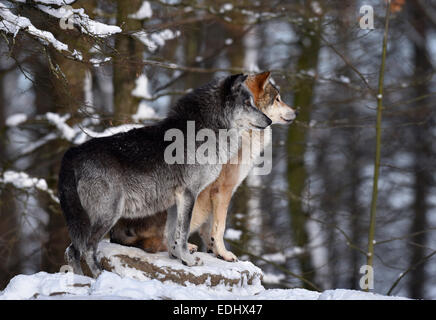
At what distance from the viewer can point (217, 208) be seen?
283 inches

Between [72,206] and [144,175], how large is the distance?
0.80 m

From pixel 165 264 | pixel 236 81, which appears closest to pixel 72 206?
pixel 165 264

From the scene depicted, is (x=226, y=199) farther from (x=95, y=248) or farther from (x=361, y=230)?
(x=361, y=230)

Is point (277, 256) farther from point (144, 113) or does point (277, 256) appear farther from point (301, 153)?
point (144, 113)

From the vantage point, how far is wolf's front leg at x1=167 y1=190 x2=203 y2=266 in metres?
6.44

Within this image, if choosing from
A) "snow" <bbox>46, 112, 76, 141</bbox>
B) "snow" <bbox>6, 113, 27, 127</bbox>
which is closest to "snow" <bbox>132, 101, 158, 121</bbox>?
"snow" <bbox>46, 112, 76, 141</bbox>

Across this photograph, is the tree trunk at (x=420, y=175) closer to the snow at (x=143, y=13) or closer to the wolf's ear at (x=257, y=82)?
the snow at (x=143, y=13)

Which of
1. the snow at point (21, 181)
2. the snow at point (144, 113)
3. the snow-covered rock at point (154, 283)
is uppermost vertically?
the snow at point (144, 113)

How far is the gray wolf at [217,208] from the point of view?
7000mm

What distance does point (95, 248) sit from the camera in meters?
6.02

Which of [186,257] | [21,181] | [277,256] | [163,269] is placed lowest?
[277,256]

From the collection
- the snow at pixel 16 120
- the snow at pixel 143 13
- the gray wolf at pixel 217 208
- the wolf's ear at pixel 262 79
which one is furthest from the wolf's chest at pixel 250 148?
the snow at pixel 16 120

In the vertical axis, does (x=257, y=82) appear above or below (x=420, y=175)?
above
